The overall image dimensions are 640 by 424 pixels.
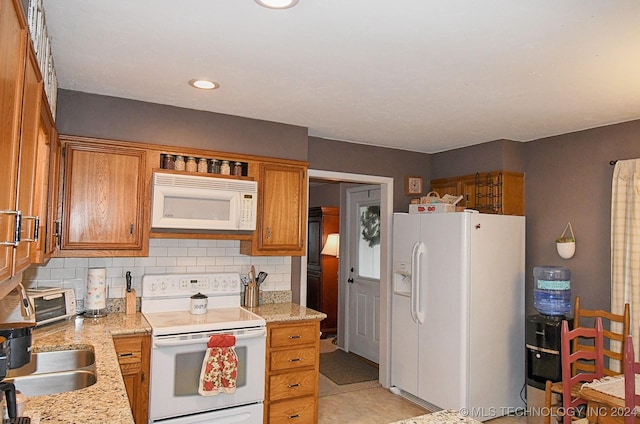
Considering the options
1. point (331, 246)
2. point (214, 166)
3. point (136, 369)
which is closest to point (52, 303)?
point (136, 369)

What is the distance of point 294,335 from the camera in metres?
3.27

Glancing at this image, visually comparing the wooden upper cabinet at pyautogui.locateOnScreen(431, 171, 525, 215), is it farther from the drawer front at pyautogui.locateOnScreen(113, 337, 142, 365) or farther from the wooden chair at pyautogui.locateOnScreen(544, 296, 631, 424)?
the drawer front at pyautogui.locateOnScreen(113, 337, 142, 365)

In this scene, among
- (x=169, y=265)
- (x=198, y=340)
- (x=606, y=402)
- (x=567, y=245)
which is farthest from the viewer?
(x=567, y=245)

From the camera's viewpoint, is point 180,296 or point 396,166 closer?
point 180,296

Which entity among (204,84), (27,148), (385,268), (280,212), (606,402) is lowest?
(606,402)

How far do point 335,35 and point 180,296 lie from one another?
7.21ft

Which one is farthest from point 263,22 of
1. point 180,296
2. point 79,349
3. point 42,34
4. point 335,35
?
point 180,296

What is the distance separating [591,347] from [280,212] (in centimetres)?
248

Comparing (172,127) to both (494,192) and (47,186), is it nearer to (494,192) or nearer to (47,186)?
(47,186)

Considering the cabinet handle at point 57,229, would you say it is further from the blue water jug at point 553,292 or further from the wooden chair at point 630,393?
the blue water jug at point 553,292

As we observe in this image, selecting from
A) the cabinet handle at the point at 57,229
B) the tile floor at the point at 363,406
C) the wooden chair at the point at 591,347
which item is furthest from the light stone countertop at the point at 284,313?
the wooden chair at the point at 591,347

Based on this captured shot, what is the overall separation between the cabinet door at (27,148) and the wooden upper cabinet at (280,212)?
1903mm

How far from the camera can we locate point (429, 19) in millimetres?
1896

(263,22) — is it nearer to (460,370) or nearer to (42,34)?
(42,34)
